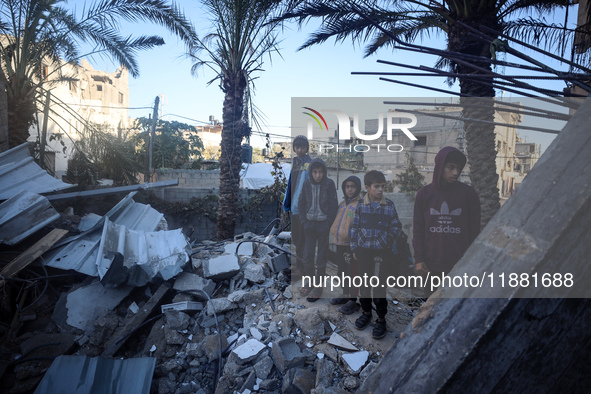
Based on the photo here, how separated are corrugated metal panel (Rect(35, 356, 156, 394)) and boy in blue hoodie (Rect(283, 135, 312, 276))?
1925 millimetres

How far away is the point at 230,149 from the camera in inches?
267

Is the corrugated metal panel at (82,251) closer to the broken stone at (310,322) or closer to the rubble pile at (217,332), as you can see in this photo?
the rubble pile at (217,332)

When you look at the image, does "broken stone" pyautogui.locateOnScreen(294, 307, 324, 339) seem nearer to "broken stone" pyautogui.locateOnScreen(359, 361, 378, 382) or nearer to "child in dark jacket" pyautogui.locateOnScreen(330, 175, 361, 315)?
"child in dark jacket" pyautogui.locateOnScreen(330, 175, 361, 315)

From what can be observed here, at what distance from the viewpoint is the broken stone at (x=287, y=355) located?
2844mm

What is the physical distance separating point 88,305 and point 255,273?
6.49 ft

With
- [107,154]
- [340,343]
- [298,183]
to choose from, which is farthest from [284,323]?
[107,154]

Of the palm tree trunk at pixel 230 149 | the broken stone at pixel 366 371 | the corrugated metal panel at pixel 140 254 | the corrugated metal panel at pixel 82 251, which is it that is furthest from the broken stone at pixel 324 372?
the palm tree trunk at pixel 230 149

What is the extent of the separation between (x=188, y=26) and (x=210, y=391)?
7.31 m

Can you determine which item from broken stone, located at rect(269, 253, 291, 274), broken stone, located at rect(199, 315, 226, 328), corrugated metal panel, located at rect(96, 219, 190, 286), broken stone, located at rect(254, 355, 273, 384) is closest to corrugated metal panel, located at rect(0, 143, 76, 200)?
corrugated metal panel, located at rect(96, 219, 190, 286)

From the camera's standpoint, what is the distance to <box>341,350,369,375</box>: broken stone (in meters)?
2.73

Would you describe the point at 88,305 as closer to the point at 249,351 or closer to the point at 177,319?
the point at 177,319

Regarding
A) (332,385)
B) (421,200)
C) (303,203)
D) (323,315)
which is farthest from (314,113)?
(332,385)

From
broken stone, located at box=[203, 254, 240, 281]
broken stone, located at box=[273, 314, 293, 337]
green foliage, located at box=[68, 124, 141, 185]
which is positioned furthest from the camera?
green foliage, located at box=[68, 124, 141, 185]

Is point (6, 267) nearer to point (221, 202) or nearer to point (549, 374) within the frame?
point (221, 202)
